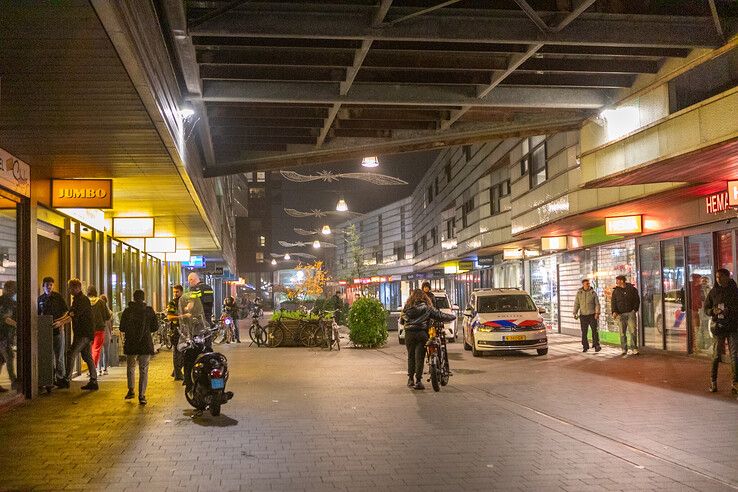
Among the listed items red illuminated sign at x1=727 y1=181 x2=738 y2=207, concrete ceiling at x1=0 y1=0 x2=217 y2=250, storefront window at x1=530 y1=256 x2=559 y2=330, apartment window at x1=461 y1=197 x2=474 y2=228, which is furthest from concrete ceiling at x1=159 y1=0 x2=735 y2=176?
apartment window at x1=461 y1=197 x2=474 y2=228

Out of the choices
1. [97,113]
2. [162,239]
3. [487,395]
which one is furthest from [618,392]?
[162,239]

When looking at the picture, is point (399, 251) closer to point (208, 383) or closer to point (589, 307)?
point (589, 307)

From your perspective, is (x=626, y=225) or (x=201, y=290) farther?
(x=626, y=225)

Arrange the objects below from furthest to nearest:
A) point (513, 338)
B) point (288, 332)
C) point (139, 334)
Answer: point (288, 332) < point (513, 338) < point (139, 334)

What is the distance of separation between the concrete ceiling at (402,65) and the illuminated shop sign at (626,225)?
3.16 metres

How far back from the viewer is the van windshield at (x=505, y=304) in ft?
67.8

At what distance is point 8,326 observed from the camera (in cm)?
1239

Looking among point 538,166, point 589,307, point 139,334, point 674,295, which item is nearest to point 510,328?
point 589,307

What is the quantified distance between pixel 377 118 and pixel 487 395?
6272 millimetres

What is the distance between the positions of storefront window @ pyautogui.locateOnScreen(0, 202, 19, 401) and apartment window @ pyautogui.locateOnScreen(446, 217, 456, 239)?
1348 inches

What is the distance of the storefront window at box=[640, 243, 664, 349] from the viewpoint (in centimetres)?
1961

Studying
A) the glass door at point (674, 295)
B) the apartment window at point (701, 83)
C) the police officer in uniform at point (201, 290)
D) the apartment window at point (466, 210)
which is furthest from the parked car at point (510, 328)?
the apartment window at point (466, 210)

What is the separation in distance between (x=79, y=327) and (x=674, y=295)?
40.7 ft

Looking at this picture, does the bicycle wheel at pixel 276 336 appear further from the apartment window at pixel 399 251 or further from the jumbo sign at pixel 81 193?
the apartment window at pixel 399 251
